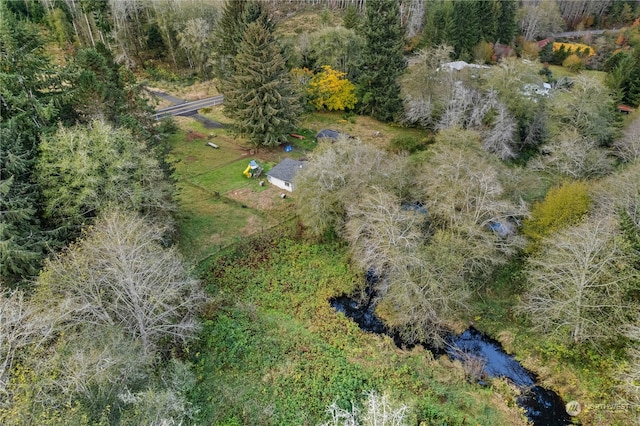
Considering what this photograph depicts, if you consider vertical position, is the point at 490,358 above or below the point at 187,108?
below

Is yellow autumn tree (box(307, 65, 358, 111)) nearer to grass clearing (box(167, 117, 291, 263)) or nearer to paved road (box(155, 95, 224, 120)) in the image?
grass clearing (box(167, 117, 291, 263))

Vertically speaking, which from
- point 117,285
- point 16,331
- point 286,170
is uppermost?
point 16,331

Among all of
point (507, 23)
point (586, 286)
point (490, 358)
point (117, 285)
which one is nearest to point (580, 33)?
point (507, 23)

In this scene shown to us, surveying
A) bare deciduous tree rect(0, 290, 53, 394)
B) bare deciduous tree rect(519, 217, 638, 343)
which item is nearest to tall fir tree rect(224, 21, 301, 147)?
bare deciduous tree rect(0, 290, 53, 394)

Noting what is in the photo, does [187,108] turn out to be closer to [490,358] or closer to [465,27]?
[490,358]

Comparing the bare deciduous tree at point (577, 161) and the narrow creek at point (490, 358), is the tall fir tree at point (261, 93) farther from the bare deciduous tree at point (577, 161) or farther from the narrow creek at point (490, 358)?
the bare deciduous tree at point (577, 161)

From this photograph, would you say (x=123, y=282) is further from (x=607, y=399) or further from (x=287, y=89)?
(x=287, y=89)
